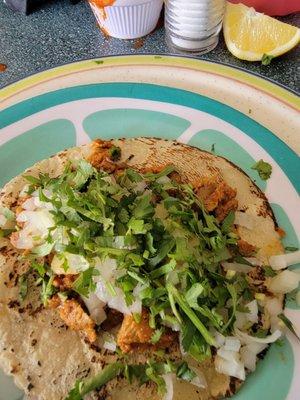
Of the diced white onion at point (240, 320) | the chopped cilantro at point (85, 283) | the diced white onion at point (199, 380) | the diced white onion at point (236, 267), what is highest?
the diced white onion at point (236, 267)

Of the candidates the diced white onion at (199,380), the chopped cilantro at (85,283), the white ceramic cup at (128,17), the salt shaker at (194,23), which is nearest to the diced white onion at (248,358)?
the diced white onion at (199,380)

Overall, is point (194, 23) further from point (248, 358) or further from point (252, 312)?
point (248, 358)

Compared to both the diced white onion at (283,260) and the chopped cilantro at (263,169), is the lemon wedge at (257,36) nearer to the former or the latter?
the chopped cilantro at (263,169)

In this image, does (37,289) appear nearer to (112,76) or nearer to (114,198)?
(114,198)

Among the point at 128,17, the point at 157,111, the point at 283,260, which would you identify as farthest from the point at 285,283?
the point at 128,17

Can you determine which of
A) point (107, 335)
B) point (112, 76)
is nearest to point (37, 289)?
point (107, 335)

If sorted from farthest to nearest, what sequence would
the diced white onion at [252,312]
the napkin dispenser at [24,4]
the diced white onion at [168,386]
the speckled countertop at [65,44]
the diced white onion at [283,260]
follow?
1. the napkin dispenser at [24,4]
2. the speckled countertop at [65,44]
3. the diced white onion at [283,260]
4. the diced white onion at [252,312]
5. the diced white onion at [168,386]
